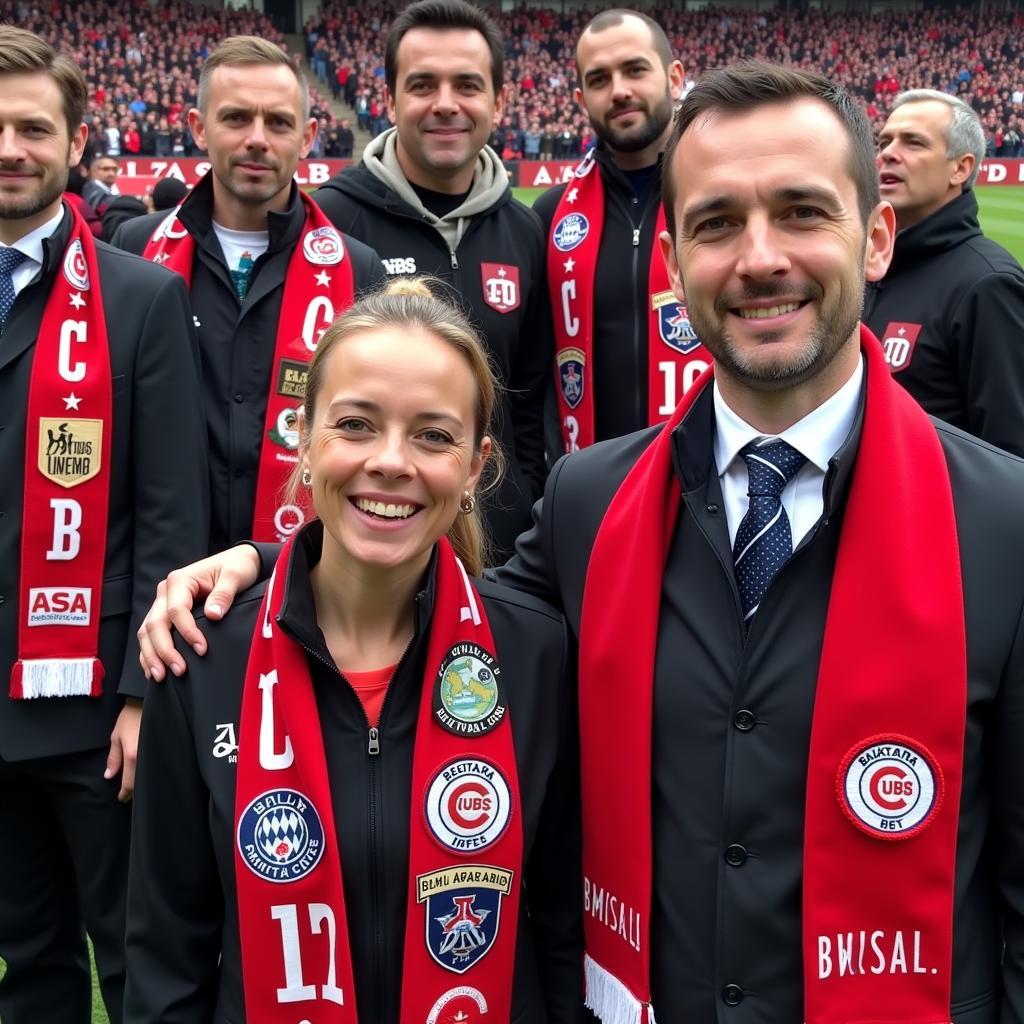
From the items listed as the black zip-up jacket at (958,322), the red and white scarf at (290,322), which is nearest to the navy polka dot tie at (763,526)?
the red and white scarf at (290,322)

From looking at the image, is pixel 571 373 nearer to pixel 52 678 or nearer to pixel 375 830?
pixel 52 678

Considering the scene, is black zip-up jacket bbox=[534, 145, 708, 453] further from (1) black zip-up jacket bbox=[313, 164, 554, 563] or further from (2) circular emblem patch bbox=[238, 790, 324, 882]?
(2) circular emblem patch bbox=[238, 790, 324, 882]

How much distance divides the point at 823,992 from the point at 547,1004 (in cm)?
62

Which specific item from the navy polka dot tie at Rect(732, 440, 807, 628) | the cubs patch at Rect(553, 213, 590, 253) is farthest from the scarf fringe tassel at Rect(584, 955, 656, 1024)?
the cubs patch at Rect(553, 213, 590, 253)

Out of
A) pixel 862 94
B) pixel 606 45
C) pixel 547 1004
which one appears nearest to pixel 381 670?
pixel 547 1004

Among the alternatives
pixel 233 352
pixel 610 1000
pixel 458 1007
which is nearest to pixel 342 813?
pixel 458 1007

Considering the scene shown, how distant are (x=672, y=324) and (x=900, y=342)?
2.53ft

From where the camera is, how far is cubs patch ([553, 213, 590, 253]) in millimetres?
4473

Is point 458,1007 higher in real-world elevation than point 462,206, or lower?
lower

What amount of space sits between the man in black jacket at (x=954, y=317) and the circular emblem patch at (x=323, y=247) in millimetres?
1828

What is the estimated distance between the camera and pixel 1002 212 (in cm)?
2341

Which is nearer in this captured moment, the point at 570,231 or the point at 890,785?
the point at 890,785

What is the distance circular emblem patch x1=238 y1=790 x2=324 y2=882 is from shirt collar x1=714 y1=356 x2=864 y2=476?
0.92 meters

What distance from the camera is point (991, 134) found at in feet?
114
